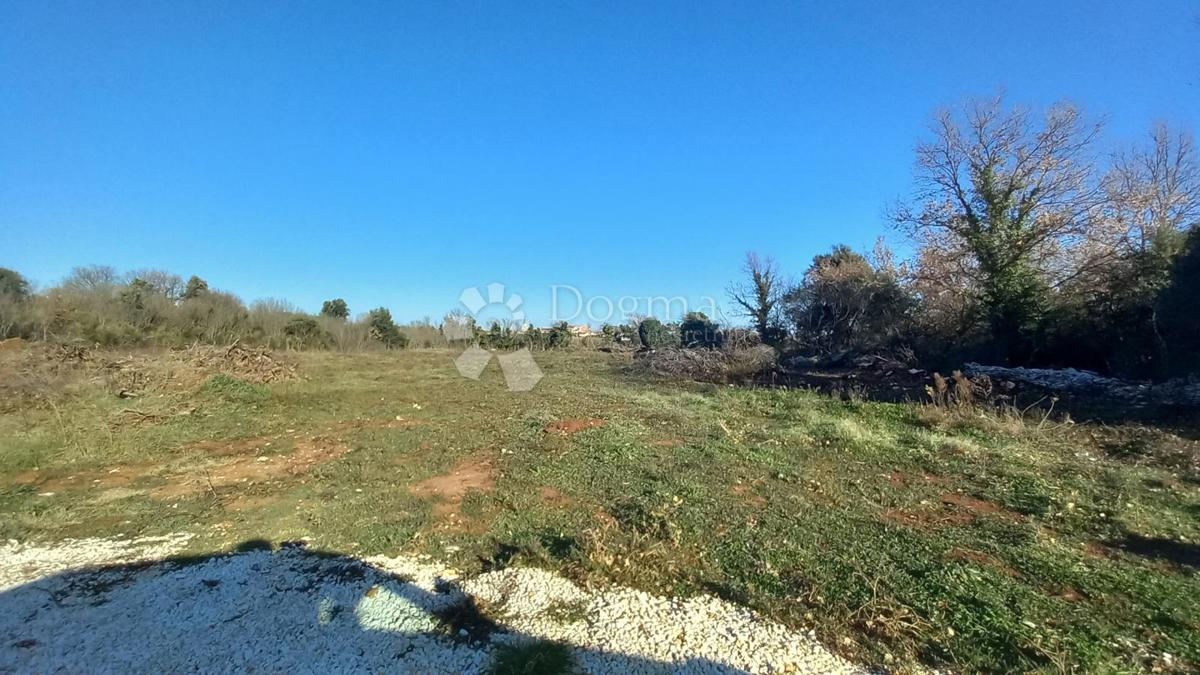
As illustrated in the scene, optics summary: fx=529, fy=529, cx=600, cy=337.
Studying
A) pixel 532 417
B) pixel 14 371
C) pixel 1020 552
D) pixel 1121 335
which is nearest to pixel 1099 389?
pixel 1121 335

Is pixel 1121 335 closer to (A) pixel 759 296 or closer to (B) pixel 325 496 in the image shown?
(A) pixel 759 296

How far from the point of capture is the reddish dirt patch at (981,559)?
3214mm

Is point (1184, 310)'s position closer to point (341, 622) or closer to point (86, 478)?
point (341, 622)

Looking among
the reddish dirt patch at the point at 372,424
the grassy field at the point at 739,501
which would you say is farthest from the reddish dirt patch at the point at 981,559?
the reddish dirt patch at the point at 372,424

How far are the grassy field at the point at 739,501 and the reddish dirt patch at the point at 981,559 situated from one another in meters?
0.02

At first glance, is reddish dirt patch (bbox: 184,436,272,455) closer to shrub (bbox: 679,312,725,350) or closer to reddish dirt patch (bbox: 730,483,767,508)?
reddish dirt patch (bbox: 730,483,767,508)

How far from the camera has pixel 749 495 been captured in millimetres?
4605

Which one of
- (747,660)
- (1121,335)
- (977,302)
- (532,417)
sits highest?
(977,302)

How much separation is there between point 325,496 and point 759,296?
19.5 metres

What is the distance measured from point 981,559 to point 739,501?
65.0 inches

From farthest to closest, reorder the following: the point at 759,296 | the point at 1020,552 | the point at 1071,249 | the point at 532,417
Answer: the point at 759,296, the point at 1071,249, the point at 532,417, the point at 1020,552

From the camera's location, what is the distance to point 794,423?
7.48 m

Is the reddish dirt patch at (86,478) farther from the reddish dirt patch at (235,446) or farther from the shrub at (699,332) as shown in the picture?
the shrub at (699,332)

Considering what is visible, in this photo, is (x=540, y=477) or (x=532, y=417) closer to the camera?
(x=540, y=477)
